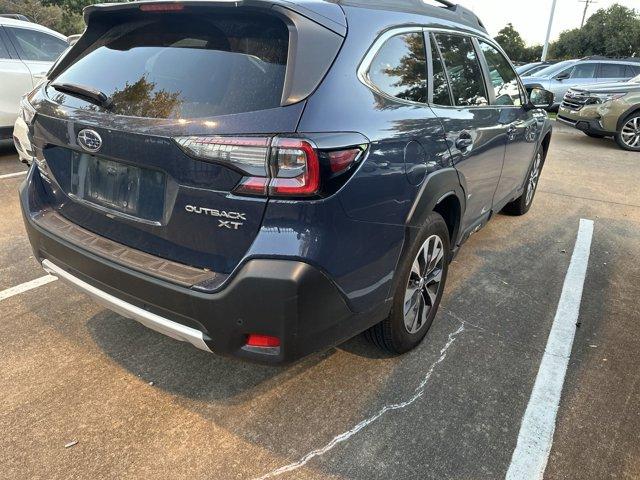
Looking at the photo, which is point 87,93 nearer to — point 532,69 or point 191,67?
point 191,67

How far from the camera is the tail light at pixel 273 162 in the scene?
1816mm

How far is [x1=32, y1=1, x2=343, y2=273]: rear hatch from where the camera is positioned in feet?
6.15

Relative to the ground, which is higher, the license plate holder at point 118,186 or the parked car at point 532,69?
the parked car at point 532,69

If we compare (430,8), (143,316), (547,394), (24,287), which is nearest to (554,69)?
(430,8)

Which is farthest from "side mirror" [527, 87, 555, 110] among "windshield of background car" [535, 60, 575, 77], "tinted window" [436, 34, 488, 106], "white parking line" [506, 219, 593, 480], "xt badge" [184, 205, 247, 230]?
"windshield of background car" [535, 60, 575, 77]

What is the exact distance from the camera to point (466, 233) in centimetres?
349

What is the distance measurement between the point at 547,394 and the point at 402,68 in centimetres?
181

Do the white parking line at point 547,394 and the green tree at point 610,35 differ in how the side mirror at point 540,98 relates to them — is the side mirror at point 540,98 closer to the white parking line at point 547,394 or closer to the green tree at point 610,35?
the white parking line at point 547,394

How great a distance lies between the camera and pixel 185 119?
1945 mm

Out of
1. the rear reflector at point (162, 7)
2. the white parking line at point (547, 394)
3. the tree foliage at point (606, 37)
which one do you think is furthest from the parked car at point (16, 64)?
the tree foliage at point (606, 37)

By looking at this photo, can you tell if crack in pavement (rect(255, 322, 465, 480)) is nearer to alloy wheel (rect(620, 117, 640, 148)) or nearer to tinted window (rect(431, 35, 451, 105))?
tinted window (rect(431, 35, 451, 105))

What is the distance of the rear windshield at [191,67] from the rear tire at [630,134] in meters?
10.2

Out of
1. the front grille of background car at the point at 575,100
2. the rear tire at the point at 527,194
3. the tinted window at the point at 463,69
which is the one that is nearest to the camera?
the tinted window at the point at 463,69

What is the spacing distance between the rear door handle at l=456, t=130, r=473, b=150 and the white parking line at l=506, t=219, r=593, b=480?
129cm
